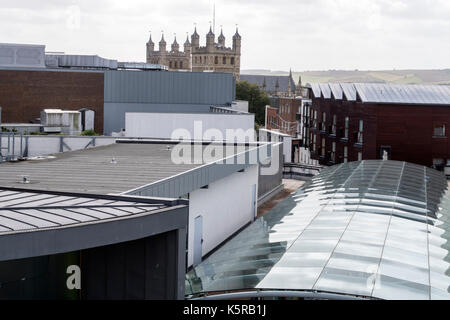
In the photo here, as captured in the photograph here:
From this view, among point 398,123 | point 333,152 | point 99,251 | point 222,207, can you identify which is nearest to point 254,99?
point 333,152

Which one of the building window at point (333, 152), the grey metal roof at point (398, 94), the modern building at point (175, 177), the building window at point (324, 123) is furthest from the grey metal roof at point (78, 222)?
the building window at point (324, 123)

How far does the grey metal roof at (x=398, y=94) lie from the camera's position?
4744cm

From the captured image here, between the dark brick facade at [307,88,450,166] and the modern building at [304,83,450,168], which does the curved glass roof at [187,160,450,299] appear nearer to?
the dark brick facade at [307,88,450,166]

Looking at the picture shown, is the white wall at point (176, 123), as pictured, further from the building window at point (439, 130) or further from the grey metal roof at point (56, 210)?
the grey metal roof at point (56, 210)

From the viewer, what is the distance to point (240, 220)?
2820 centimetres

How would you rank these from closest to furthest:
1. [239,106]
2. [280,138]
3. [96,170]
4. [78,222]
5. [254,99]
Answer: [78,222] → [96,170] → [280,138] → [239,106] → [254,99]

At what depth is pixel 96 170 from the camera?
68.5 ft

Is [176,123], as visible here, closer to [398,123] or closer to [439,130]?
[398,123]

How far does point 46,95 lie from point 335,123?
864 inches

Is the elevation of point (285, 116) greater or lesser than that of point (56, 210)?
greater

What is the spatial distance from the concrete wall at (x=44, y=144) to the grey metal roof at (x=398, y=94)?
23203 millimetres

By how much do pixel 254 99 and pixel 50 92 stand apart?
305 ft

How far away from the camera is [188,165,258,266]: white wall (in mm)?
22156

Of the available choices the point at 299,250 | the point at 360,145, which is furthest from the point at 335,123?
the point at 299,250
